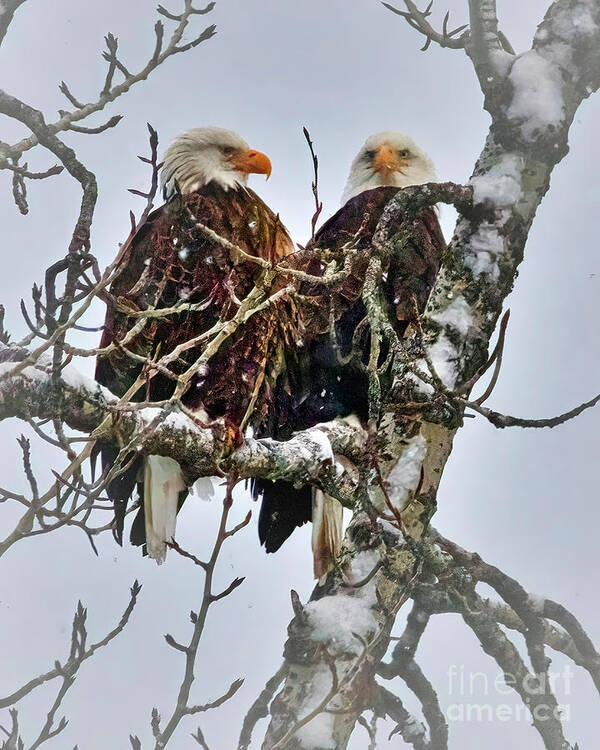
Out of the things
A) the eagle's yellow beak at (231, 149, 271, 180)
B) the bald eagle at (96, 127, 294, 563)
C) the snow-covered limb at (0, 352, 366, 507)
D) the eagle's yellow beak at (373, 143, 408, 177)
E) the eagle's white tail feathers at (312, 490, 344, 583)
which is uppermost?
the eagle's yellow beak at (373, 143, 408, 177)

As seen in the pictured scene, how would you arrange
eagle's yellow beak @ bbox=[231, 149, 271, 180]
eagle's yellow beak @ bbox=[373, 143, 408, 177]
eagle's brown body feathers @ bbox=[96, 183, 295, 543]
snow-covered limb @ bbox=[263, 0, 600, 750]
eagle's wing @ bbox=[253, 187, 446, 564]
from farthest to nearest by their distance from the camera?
eagle's yellow beak @ bbox=[373, 143, 408, 177], eagle's yellow beak @ bbox=[231, 149, 271, 180], eagle's wing @ bbox=[253, 187, 446, 564], eagle's brown body feathers @ bbox=[96, 183, 295, 543], snow-covered limb @ bbox=[263, 0, 600, 750]

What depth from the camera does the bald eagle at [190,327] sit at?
2.87 meters

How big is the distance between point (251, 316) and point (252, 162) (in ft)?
2.08

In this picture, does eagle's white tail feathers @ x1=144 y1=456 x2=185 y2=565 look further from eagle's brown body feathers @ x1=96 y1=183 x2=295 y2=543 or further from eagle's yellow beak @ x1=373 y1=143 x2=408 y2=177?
eagle's yellow beak @ x1=373 y1=143 x2=408 y2=177

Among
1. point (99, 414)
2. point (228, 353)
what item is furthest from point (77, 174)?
point (228, 353)

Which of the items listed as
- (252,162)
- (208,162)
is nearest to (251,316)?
(252,162)

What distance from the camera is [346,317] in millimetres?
3145

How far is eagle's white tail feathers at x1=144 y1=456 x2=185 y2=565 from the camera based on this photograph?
9.95 feet

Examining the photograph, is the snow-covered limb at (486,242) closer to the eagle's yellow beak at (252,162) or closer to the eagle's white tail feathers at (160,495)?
the eagle's yellow beak at (252,162)

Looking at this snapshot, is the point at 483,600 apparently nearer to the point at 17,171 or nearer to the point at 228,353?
the point at 228,353

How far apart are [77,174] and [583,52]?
4.42 ft

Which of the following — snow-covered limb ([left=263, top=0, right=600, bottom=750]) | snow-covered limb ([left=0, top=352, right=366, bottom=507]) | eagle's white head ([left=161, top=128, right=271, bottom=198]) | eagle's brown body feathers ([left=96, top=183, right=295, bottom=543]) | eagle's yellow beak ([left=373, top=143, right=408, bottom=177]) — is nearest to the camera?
snow-covered limb ([left=0, top=352, right=366, bottom=507])

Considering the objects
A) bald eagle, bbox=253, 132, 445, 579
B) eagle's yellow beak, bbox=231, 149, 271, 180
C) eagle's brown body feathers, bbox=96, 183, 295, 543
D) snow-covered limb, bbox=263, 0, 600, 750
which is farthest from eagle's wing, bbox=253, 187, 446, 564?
snow-covered limb, bbox=263, 0, 600, 750

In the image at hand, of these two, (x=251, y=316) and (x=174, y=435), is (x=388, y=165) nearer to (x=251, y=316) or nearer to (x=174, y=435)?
(x=251, y=316)
